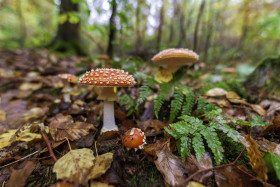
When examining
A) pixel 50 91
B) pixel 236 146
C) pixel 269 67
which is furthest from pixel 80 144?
pixel 269 67

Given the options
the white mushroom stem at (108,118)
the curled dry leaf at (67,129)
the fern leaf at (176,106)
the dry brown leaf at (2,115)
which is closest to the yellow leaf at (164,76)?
the fern leaf at (176,106)

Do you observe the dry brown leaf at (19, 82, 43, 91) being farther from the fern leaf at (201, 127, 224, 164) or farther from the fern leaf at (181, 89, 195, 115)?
the fern leaf at (201, 127, 224, 164)

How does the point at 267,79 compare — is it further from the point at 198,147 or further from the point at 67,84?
the point at 67,84

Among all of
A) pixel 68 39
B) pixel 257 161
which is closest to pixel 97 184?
pixel 257 161

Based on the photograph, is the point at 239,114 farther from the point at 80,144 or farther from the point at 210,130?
the point at 80,144

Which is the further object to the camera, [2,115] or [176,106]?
[2,115]

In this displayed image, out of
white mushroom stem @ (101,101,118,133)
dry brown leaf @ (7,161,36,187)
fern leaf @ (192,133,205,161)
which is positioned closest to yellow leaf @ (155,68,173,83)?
white mushroom stem @ (101,101,118,133)

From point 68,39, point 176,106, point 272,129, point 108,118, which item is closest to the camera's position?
point 272,129
